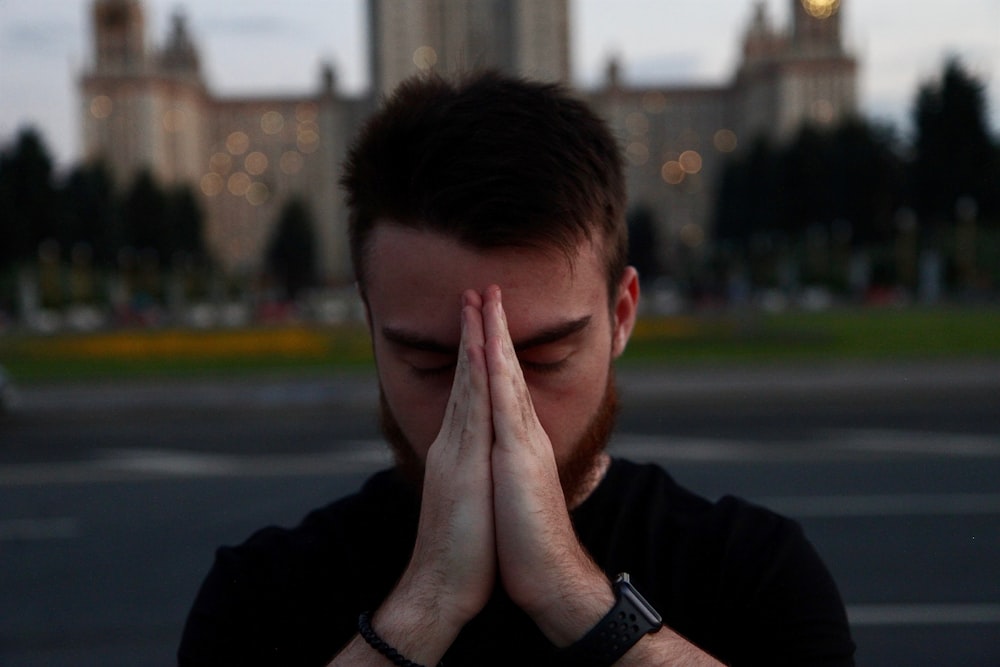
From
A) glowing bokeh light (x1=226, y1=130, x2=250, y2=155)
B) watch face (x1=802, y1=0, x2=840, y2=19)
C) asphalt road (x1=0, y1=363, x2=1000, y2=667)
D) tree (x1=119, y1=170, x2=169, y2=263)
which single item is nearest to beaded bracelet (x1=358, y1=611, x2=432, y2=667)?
asphalt road (x1=0, y1=363, x2=1000, y2=667)

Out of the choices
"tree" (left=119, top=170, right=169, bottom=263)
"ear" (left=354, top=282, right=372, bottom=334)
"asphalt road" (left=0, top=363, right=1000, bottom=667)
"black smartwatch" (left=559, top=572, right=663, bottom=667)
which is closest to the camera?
"black smartwatch" (left=559, top=572, right=663, bottom=667)

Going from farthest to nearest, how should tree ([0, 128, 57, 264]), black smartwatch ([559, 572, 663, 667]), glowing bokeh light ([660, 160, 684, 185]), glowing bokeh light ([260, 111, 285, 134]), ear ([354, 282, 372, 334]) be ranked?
glowing bokeh light ([260, 111, 285, 134])
glowing bokeh light ([660, 160, 684, 185])
tree ([0, 128, 57, 264])
ear ([354, 282, 372, 334])
black smartwatch ([559, 572, 663, 667])

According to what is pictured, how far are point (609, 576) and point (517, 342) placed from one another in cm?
43

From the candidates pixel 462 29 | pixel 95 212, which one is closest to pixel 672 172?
pixel 462 29

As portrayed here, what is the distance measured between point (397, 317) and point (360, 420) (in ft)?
41.5

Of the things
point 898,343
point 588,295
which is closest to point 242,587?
point 588,295

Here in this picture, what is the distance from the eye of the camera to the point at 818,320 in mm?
34031

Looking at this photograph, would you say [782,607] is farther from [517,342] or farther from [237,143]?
[237,143]

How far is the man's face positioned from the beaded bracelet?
12.3 inches

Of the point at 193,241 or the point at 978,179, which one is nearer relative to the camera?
the point at 978,179

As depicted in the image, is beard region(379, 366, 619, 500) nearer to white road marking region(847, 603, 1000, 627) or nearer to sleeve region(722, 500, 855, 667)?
sleeve region(722, 500, 855, 667)

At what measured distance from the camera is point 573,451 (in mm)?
1765

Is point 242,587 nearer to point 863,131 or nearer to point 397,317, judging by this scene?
point 397,317

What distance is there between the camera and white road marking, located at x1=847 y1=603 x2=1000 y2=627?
513cm
